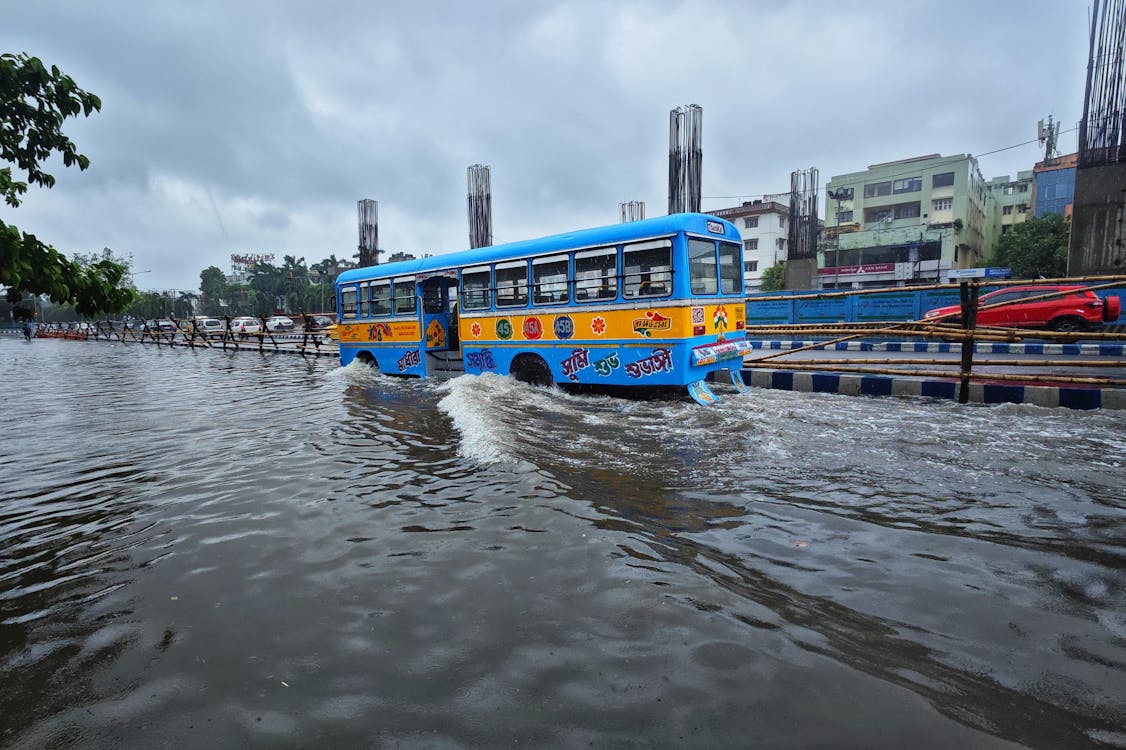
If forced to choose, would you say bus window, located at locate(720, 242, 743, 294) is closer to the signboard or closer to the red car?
the red car

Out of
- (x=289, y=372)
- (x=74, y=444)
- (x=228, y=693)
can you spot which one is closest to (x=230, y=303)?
(x=289, y=372)

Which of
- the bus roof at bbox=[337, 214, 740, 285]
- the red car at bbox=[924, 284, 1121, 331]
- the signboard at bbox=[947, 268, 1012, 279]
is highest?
the signboard at bbox=[947, 268, 1012, 279]

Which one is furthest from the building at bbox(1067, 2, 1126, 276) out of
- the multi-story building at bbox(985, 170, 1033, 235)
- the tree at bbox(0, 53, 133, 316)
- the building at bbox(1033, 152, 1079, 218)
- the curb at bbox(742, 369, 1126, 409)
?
the multi-story building at bbox(985, 170, 1033, 235)

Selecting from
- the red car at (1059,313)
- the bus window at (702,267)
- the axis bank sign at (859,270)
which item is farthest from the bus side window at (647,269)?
the axis bank sign at (859,270)

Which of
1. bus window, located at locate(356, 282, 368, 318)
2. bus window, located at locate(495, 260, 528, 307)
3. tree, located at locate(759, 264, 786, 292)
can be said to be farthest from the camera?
tree, located at locate(759, 264, 786, 292)

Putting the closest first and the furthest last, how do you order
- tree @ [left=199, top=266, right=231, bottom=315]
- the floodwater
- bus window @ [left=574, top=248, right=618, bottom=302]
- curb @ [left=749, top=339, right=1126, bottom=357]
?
the floodwater → bus window @ [left=574, top=248, right=618, bottom=302] → curb @ [left=749, top=339, right=1126, bottom=357] → tree @ [left=199, top=266, right=231, bottom=315]

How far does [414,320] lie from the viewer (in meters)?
12.0

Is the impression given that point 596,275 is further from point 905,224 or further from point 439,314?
point 905,224

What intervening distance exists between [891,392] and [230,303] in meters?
95.4

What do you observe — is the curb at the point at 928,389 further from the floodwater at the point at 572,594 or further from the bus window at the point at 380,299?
the bus window at the point at 380,299

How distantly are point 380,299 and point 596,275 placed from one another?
587cm

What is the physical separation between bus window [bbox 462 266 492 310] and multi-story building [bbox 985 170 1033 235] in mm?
60601

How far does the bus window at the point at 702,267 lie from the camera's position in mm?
8164

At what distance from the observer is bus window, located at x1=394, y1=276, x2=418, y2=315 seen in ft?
39.3
